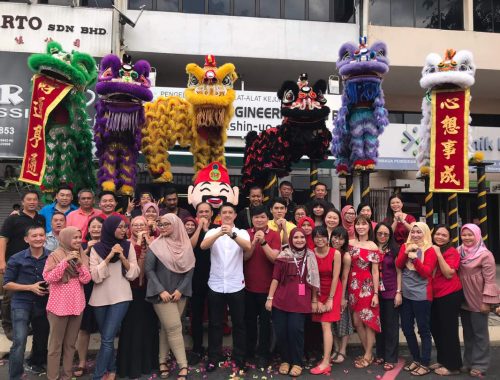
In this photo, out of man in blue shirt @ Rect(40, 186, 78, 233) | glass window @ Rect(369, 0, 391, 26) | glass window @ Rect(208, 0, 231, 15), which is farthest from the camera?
glass window @ Rect(369, 0, 391, 26)

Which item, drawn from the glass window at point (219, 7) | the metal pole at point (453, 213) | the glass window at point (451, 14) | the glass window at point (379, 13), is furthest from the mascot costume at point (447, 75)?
the glass window at point (451, 14)

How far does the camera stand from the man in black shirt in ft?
14.2

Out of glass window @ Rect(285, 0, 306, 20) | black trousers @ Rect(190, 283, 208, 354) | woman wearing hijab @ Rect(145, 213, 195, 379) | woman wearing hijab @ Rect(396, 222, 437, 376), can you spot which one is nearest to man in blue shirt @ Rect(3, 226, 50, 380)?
woman wearing hijab @ Rect(145, 213, 195, 379)

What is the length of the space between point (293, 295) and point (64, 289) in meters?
1.95

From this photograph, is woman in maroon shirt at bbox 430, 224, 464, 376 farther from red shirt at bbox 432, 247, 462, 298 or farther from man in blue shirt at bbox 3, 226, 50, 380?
man in blue shirt at bbox 3, 226, 50, 380

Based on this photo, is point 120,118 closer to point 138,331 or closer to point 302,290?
point 138,331

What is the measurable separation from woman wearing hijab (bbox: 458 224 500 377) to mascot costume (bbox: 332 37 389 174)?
88.6 inches

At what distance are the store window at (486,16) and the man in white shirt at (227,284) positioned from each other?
11848mm

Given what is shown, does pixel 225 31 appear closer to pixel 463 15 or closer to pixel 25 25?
pixel 25 25

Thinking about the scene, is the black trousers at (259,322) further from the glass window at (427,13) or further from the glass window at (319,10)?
the glass window at (427,13)

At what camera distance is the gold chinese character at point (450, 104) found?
6191 mm

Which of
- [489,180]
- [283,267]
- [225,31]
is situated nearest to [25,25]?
[225,31]

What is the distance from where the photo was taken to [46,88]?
18.6ft

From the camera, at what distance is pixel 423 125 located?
259 inches
